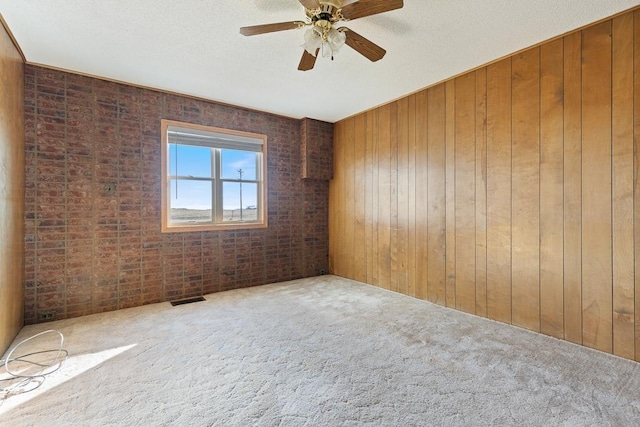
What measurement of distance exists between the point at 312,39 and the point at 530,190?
2398 mm

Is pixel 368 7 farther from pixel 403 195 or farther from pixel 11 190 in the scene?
pixel 11 190

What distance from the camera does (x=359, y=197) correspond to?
185 inches

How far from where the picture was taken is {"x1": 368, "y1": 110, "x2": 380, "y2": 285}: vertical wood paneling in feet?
14.4

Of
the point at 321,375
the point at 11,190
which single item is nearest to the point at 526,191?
the point at 321,375

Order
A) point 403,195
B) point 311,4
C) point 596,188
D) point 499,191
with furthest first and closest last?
1. point 403,195
2. point 499,191
3. point 596,188
4. point 311,4

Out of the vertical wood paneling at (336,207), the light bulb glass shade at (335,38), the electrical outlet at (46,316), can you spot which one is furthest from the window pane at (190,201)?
the light bulb glass shade at (335,38)

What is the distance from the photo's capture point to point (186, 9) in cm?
220

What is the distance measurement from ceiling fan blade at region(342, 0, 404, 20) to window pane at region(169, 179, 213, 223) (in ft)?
9.62

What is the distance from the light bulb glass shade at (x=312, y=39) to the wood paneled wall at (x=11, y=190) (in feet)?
7.85

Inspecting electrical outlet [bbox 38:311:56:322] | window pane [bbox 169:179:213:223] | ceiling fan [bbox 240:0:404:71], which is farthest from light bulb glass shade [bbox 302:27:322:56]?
electrical outlet [bbox 38:311:56:322]

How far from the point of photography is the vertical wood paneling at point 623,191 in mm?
2238

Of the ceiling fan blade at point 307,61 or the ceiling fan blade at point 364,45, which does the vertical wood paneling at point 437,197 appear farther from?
the ceiling fan blade at point 307,61

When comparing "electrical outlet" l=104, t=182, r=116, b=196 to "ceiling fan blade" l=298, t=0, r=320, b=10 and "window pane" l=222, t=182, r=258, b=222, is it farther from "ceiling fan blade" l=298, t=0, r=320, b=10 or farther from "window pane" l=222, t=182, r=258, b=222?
"ceiling fan blade" l=298, t=0, r=320, b=10

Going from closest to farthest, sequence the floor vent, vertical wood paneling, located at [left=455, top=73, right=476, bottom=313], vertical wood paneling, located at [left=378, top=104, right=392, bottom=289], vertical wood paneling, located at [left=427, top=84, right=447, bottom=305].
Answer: vertical wood paneling, located at [left=455, top=73, right=476, bottom=313]
vertical wood paneling, located at [left=427, top=84, right=447, bottom=305]
the floor vent
vertical wood paneling, located at [left=378, top=104, right=392, bottom=289]
